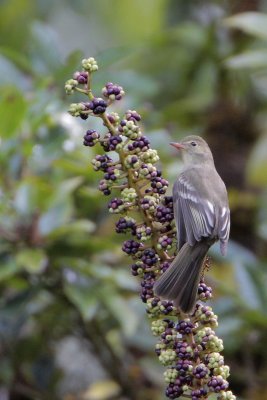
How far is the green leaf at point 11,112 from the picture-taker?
3.82 meters

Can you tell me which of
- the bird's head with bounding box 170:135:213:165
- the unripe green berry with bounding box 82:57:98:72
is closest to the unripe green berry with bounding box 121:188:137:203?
the unripe green berry with bounding box 82:57:98:72

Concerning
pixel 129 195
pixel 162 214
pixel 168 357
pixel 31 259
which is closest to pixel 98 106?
pixel 129 195

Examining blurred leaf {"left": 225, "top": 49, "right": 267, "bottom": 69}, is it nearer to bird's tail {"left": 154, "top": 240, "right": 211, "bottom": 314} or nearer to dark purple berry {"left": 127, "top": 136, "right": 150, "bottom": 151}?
bird's tail {"left": 154, "top": 240, "right": 211, "bottom": 314}

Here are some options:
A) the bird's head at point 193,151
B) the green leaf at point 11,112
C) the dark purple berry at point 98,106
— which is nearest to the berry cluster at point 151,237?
the dark purple berry at point 98,106

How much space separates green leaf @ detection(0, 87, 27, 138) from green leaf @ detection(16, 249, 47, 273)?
1.49 ft

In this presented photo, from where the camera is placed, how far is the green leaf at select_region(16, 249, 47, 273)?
3688 mm

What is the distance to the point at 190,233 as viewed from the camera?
284cm

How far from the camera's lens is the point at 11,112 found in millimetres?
3836

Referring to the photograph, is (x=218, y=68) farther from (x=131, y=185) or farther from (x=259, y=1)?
(x=131, y=185)

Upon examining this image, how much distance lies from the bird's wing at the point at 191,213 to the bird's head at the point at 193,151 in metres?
0.29

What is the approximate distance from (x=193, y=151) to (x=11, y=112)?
73cm

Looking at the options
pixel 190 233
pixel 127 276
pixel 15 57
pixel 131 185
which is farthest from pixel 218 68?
pixel 131 185

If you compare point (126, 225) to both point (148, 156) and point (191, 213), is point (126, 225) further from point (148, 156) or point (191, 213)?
point (191, 213)

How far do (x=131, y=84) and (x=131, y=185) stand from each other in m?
2.34
